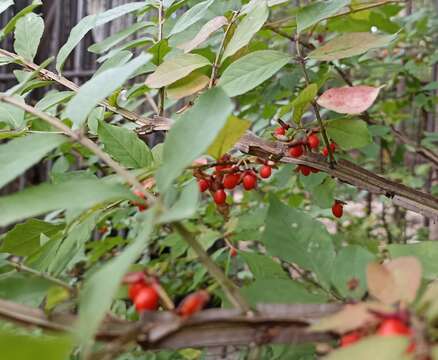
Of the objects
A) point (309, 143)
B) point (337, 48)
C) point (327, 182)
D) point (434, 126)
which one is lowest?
point (434, 126)

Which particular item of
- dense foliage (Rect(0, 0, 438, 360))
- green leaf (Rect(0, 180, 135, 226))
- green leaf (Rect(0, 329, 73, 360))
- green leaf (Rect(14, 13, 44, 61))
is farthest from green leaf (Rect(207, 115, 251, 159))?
green leaf (Rect(14, 13, 44, 61))

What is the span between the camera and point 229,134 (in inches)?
16.2

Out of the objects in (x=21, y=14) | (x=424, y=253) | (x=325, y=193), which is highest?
(x=21, y=14)

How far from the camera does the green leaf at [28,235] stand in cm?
61

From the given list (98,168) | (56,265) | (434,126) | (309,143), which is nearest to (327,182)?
(309,143)

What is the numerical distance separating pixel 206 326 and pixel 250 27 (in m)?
0.35

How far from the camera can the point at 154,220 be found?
312 mm

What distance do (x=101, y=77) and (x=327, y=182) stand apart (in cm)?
48

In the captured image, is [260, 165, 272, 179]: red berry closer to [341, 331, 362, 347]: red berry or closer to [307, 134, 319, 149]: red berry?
[307, 134, 319, 149]: red berry

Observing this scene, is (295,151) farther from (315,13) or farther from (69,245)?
(69,245)

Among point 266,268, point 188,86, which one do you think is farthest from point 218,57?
point 266,268

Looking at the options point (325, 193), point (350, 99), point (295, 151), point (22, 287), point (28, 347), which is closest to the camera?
point (28, 347)

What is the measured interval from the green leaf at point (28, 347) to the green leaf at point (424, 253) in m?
0.27

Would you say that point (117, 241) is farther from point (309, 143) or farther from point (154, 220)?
point (154, 220)
